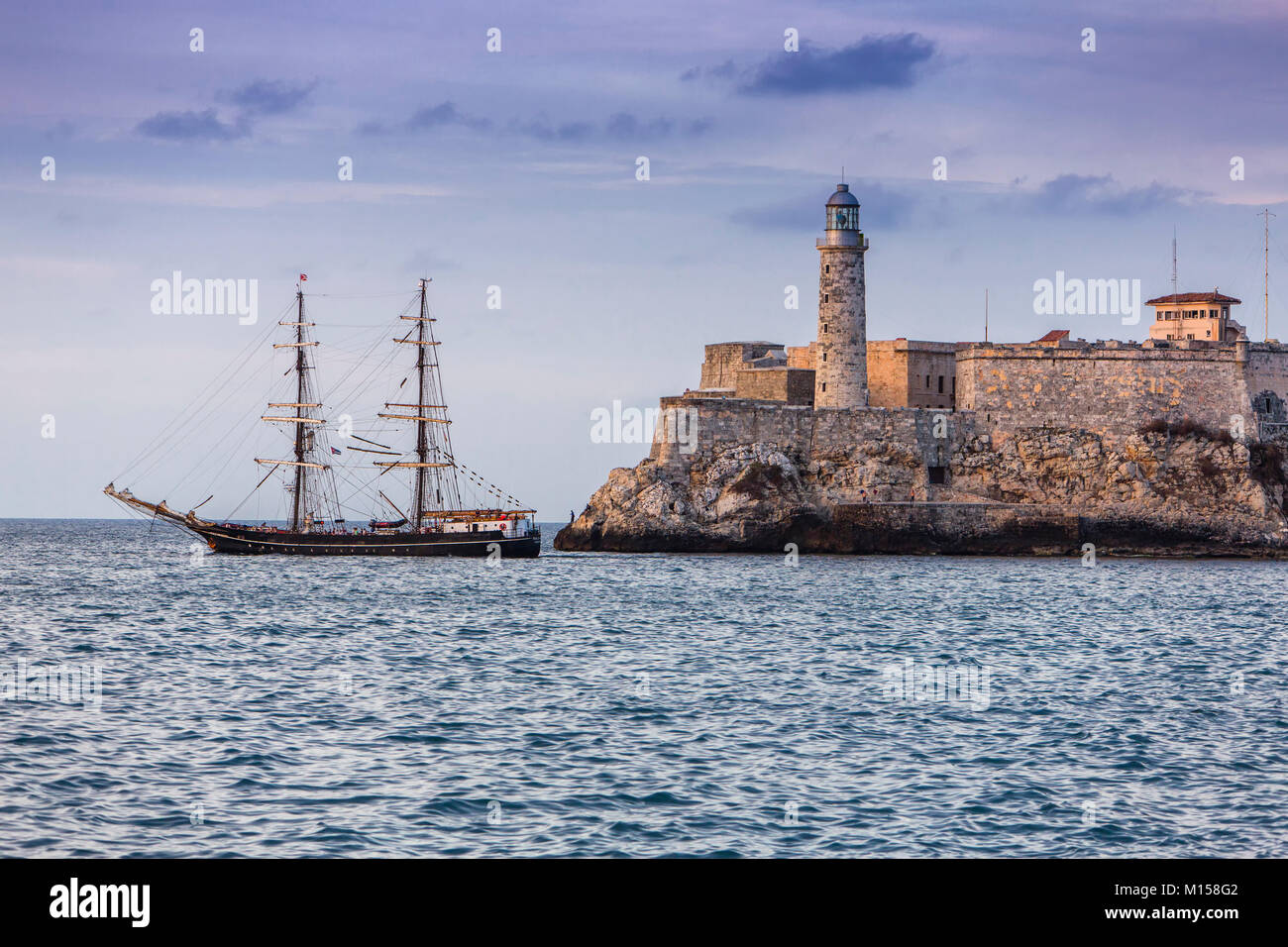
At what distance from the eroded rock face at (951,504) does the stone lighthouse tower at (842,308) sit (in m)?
2.89

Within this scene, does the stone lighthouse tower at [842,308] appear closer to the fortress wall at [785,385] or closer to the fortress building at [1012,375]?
the fortress building at [1012,375]

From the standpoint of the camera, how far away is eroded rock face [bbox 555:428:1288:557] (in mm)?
61156

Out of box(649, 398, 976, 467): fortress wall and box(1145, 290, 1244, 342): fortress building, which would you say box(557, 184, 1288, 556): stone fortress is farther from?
box(1145, 290, 1244, 342): fortress building

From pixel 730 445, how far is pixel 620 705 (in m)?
42.4

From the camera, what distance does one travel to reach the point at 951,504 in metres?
61.9

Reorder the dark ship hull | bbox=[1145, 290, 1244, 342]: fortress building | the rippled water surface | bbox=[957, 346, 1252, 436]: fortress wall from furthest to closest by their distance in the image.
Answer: bbox=[1145, 290, 1244, 342]: fortress building, the dark ship hull, bbox=[957, 346, 1252, 436]: fortress wall, the rippled water surface

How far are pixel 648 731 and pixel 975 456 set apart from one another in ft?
160

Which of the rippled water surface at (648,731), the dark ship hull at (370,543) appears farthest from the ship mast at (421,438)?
the rippled water surface at (648,731)

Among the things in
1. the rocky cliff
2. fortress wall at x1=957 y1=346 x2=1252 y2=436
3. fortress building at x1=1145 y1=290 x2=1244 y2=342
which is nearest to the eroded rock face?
the rocky cliff

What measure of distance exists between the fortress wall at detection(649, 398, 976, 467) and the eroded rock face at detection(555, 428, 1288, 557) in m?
0.38

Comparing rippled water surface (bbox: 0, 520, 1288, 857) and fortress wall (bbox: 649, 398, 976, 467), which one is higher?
fortress wall (bbox: 649, 398, 976, 467)
